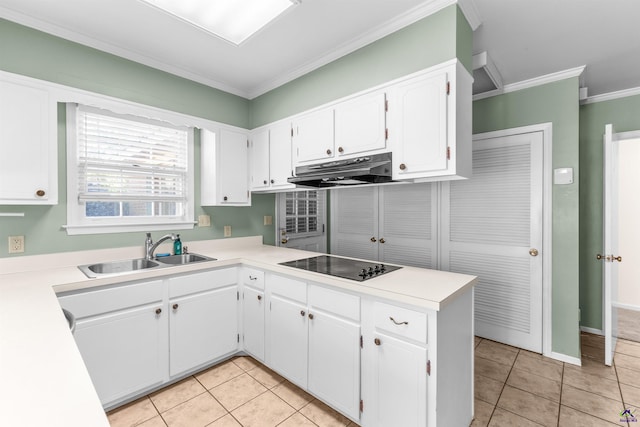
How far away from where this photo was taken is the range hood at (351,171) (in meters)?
2.02

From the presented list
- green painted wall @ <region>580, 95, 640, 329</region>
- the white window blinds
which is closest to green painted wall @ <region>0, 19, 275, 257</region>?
the white window blinds

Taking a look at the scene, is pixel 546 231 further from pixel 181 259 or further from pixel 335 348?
pixel 181 259

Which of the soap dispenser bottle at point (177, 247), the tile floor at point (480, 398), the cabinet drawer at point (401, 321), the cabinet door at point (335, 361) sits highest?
the soap dispenser bottle at point (177, 247)

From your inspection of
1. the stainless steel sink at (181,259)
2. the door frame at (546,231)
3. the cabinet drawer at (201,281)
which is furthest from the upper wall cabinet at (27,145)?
the door frame at (546,231)

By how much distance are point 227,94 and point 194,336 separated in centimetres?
240

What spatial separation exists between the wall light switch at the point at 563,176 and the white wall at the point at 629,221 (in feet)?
7.04

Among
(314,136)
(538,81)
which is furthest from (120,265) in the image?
(538,81)

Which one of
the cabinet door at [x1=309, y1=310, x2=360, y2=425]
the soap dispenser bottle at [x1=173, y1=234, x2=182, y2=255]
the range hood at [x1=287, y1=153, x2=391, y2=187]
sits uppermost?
the range hood at [x1=287, y1=153, x2=391, y2=187]

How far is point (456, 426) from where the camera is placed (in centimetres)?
164

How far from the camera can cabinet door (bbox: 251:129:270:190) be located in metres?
2.99

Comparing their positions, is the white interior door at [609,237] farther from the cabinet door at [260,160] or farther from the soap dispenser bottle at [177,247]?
the soap dispenser bottle at [177,247]

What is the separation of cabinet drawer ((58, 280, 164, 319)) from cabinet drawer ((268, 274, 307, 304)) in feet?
2.63

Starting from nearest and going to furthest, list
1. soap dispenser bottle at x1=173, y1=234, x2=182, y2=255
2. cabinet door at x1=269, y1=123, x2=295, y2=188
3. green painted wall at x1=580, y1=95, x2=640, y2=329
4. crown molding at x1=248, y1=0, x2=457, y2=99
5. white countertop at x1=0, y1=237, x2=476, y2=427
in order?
white countertop at x1=0, y1=237, x2=476, y2=427
crown molding at x1=248, y1=0, x2=457, y2=99
soap dispenser bottle at x1=173, y1=234, x2=182, y2=255
cabinet door at x1=269, y1=123, x2=295, y2=188
green painted wall at x1=580, y1=95, x2=640, y2=329

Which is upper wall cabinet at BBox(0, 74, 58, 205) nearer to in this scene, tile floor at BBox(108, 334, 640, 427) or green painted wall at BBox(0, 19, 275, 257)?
green painted wall at BBox(0, 19, 275, 257)
